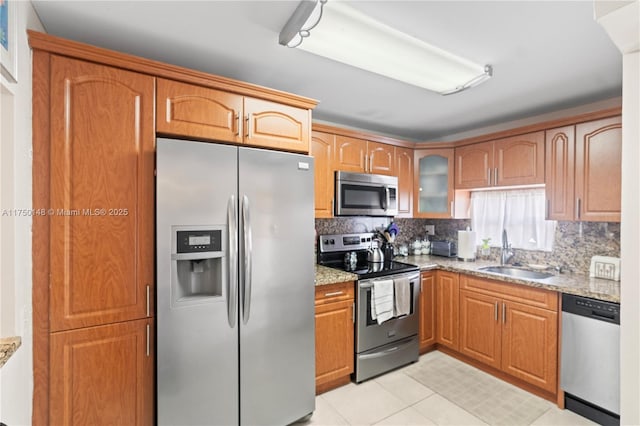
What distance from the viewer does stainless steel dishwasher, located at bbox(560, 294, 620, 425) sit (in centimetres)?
196

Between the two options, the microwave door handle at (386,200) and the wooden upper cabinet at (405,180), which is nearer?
the microwave door handle at (386,200)

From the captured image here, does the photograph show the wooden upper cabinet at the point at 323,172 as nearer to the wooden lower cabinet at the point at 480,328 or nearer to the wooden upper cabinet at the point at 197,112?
the wooden upper cabinet at the point at 197,112

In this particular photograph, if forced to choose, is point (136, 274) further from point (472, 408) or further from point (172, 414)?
point (472, 408)

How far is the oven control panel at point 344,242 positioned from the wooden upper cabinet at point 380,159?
696mm

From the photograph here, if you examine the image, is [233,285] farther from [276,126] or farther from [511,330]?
[511,330]

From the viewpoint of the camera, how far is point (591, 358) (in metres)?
2.06

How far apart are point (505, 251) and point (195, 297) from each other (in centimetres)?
A: 294

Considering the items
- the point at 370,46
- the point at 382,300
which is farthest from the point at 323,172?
the point at 370,46

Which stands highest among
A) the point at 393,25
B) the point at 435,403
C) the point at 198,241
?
the point at 393,25

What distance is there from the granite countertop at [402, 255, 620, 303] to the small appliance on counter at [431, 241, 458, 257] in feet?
1.10

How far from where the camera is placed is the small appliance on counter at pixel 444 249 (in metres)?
3.52

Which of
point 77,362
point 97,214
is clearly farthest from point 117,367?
point 97,214

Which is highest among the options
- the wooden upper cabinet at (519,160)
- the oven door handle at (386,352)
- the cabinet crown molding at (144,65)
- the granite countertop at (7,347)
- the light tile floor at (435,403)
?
the cabinet crown molding at (144,65)

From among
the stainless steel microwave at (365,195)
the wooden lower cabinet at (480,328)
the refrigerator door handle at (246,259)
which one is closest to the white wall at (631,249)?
the refrigerator door handle at (246,259)
